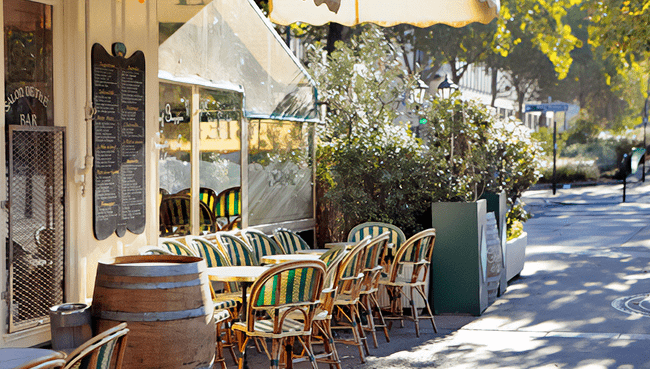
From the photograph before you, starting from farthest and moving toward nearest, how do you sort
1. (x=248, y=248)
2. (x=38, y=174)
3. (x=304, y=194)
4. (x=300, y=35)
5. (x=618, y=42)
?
(x=300, y=35) < (x=618, y=42) < (x=304, y=194) < (x=248, y=248) < (x=38, y=174)

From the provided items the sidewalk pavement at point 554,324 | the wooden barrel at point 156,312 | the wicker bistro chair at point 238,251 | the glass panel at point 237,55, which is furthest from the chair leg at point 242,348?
the glass panel at point 237,55

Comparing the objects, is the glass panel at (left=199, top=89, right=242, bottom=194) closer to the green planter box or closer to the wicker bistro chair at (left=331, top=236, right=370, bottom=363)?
the wicker bistro chair at (left=331, top=236, right=370, bottom=363)

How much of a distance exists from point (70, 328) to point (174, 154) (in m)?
3.11

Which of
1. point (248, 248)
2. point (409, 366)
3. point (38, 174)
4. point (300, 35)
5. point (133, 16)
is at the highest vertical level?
point (300, 35)

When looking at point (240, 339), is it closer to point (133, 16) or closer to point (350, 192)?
point (133, 16)

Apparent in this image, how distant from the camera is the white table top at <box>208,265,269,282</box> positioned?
19.1 ft

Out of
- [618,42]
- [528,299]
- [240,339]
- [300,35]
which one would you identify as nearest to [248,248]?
[240,339]

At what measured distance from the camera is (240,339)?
235 inches

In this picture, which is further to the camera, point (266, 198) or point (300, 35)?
point (300, 35)

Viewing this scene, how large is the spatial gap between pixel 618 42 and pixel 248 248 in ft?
27.0

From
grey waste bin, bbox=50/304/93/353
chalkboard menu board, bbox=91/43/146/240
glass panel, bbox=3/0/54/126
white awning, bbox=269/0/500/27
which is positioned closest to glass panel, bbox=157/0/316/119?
white awning, bbox=269/0/500/27

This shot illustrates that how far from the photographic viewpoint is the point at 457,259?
27.6 ft

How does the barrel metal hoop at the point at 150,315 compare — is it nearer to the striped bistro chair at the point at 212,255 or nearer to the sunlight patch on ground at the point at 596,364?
the striped bistro chair at the point at 212,255

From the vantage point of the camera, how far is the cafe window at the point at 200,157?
23.6 ft
